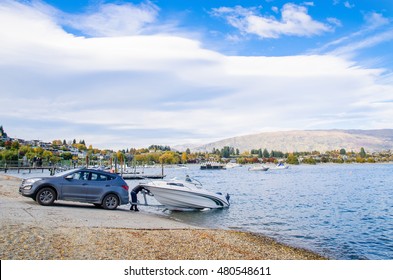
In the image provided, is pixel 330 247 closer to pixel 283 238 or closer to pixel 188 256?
pixel 283 238

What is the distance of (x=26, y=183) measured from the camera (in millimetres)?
20719

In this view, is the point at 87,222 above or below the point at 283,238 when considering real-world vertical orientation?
above

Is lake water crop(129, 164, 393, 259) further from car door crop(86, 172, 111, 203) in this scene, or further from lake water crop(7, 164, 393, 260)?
car door crop(86, 172, 111, 203)

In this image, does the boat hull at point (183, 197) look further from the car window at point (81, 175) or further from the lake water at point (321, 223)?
the car window at point (81, 175)

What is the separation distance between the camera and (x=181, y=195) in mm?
29531

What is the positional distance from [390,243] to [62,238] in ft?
50.9

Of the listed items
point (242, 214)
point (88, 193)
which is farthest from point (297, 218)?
point (88, 193)

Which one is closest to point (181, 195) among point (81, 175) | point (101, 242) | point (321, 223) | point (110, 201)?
point (110, 201)

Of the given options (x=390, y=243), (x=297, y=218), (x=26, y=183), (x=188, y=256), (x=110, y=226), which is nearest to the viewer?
(x=188, y=256)

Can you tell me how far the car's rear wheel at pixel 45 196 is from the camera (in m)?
20.5

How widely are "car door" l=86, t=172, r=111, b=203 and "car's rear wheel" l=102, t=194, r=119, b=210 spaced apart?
374 mm

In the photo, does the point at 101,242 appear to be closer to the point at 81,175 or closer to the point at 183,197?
the point at 81,175

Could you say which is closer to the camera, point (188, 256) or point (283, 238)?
point (188, 256)
